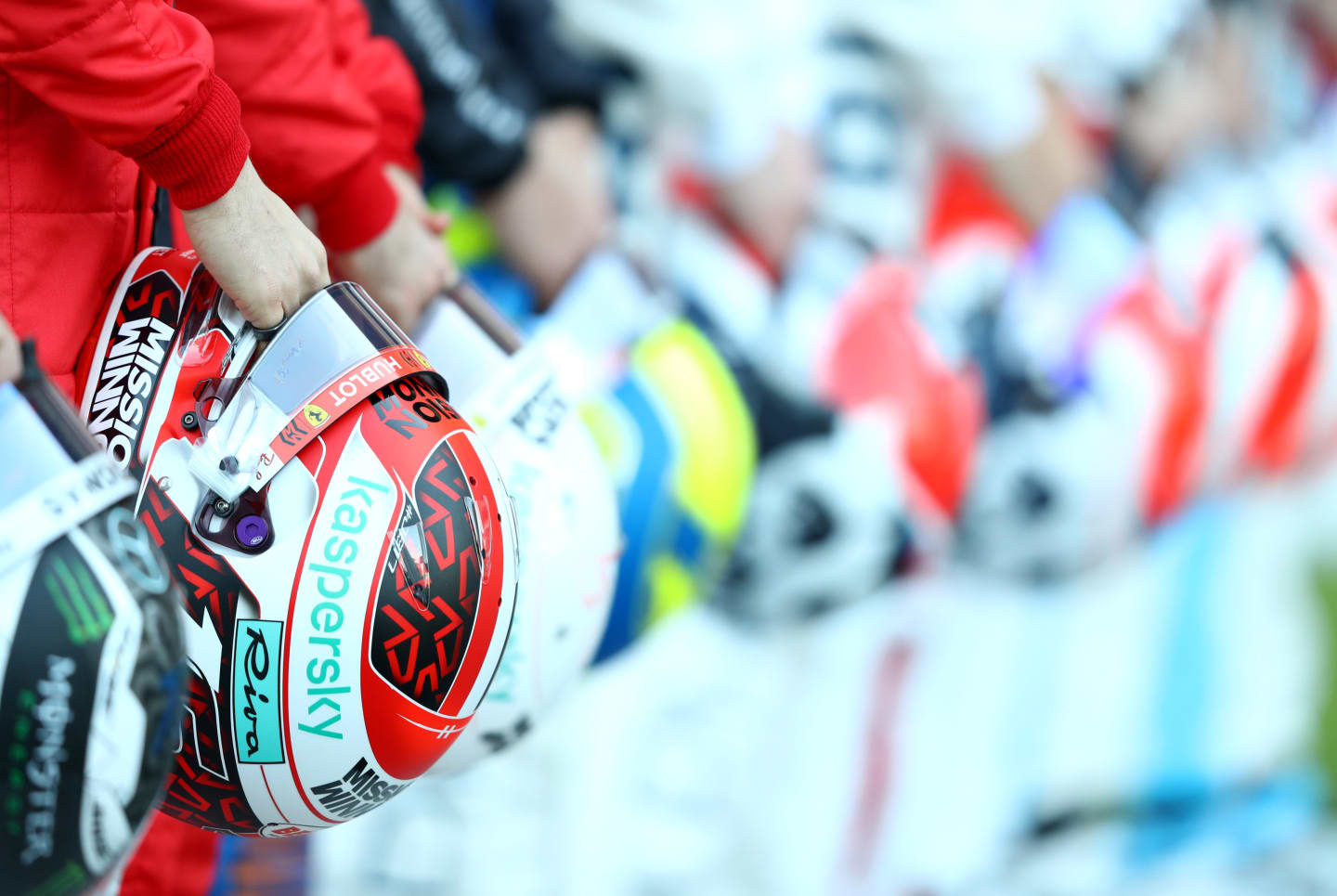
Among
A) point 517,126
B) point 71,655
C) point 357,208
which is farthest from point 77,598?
point 517,126

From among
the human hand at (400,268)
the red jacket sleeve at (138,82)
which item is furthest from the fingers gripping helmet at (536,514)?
the red jacket sleeve at (138,82)

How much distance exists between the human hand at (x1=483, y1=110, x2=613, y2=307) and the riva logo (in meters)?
0.67

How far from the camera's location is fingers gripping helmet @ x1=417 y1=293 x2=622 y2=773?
788mm

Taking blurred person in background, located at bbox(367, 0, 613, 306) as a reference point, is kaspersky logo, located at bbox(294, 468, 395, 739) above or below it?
below

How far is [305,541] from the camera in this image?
1.94 ft

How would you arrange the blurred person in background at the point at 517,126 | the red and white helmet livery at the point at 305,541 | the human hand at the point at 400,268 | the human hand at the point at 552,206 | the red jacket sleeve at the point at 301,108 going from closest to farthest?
the red and white helmet livery at the point at 305,541 < the red jacket sleeve at the point at 301,108 < the human hand at the point at 400,268 < the blurred person in background at the point at 517,126 < the human hand at the point at 552,206

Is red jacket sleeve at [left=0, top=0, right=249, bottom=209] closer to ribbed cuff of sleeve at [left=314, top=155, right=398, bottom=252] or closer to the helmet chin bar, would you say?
the helmet chin bar

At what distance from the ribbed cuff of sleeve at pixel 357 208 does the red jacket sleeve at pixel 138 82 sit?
0.61ft

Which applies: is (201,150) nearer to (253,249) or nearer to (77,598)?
(253,249)

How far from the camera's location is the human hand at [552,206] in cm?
120

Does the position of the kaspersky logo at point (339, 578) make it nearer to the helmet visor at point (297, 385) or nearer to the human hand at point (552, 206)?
the helmet visor at point (297, 385)

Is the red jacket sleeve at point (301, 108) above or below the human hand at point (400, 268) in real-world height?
above

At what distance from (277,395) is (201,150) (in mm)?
118

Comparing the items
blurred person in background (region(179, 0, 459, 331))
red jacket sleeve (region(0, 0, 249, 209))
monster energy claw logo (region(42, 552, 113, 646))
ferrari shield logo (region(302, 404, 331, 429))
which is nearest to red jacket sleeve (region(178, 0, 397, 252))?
blurred person in background (region(179, 0, 459, 331))
